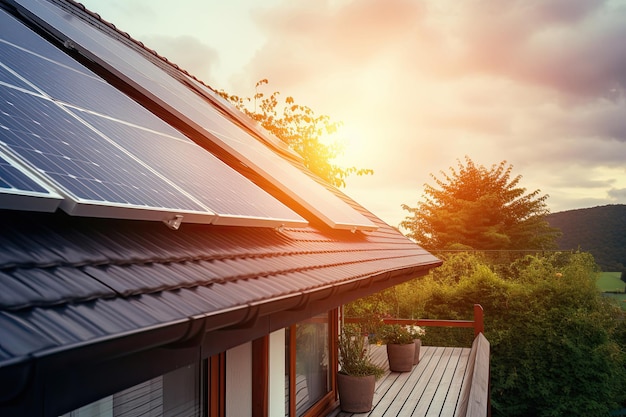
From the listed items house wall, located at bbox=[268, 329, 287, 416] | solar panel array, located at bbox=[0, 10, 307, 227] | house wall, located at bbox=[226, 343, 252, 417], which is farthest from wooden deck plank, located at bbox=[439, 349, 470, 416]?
solar panel array, located at bbox=[0, 10, 307, 227]

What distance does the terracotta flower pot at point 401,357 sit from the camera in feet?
43.5

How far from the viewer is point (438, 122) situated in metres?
32.7

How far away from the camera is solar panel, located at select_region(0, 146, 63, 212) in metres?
2.37

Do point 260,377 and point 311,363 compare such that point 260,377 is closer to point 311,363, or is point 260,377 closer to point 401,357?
point 311,363

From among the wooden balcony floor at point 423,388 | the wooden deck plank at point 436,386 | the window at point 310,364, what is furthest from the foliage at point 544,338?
the window at point 310,364

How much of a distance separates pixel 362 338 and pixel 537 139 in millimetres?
32690

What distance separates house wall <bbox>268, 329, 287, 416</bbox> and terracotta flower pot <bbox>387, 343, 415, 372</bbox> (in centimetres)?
615

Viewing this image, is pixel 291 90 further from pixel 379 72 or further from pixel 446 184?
pixel 446 184

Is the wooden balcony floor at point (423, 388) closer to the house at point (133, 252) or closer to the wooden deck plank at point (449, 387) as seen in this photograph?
the wooden deck plank at point (449, 387)

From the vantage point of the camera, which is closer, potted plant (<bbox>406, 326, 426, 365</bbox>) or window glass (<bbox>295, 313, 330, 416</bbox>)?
window glass (<bbox>295, 313, 330, 416</bbox>)

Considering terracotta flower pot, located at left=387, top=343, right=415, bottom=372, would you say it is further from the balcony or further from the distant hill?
the distant hill

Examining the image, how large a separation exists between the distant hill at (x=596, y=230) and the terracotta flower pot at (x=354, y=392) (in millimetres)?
39425

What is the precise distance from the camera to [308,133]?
2614 centimetres

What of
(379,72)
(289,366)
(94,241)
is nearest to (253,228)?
(94,241)
